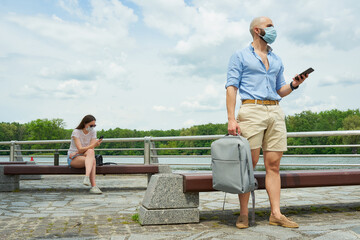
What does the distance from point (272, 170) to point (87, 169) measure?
418 centimetres

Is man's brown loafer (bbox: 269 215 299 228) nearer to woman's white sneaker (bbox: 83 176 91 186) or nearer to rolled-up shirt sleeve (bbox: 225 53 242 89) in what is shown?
rolled-up shirt sleeve (bbox: 225 53 242 89)

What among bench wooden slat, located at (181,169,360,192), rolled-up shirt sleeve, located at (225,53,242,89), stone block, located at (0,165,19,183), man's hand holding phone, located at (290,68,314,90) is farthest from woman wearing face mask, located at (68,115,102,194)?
man's hand holding phone, located at (290,68,314,90)

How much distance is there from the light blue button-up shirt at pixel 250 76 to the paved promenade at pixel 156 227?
50.7 inches

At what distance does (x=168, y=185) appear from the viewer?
Result: 426cm

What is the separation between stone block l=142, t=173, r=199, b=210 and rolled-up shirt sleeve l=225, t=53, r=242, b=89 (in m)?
1.11

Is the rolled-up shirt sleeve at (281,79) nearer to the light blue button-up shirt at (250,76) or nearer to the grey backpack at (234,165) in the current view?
the light blue button-up shirt at (250,76)

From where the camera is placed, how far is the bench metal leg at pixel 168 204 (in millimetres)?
4223

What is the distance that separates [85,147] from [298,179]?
423cm

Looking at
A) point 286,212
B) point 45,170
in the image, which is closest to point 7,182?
point 45,170

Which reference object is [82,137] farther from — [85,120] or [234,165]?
[234,165]

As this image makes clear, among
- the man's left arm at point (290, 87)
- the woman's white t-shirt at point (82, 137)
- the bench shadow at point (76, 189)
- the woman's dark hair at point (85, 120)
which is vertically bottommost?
the bench shadow at point (76, 189)

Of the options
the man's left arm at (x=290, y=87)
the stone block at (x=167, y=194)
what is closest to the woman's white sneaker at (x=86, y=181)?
the stone block at (x=167, y=194)

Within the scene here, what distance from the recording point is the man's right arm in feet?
12.5

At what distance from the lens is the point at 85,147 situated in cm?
754
